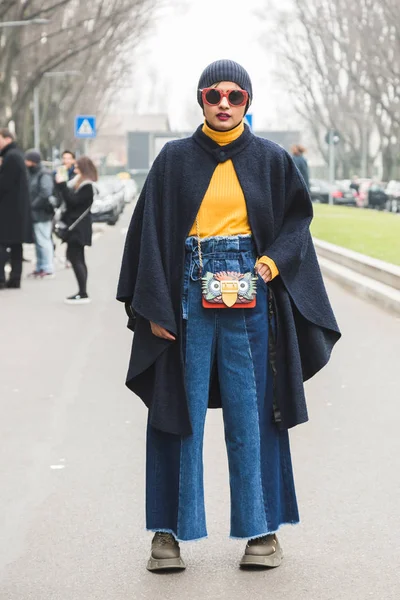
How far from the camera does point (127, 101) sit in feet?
427

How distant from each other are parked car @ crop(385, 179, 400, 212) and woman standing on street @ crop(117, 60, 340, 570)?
50369 millimetres

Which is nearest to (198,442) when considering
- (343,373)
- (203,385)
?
(203,385)

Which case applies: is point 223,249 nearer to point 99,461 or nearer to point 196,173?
point 196,173

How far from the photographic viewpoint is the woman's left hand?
14.4 ft

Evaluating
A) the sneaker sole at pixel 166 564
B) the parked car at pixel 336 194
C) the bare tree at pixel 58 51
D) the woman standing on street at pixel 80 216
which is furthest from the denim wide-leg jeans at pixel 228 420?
the parked car at pixel 336 194

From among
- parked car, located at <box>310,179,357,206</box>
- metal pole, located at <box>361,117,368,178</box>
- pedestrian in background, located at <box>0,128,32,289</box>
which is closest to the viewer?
pedestrian in background, located at <box>0,128,32,289</box>

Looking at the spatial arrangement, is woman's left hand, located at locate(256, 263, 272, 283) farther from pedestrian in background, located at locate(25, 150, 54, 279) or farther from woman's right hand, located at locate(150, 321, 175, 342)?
pedestrian in background, located at locate(25, 150, 54, 279)

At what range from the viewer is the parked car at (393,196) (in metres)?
54.6

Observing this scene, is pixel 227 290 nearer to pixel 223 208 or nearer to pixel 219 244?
pixel 219 244

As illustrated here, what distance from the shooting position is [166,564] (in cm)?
456

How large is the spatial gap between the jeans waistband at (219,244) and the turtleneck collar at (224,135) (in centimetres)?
33

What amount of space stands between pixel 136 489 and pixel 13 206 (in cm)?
1066

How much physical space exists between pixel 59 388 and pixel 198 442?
440cm


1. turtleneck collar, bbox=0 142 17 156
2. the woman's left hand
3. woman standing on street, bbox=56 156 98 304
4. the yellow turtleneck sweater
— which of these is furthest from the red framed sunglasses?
turtleneck collar, bbox=0 142 17 156
